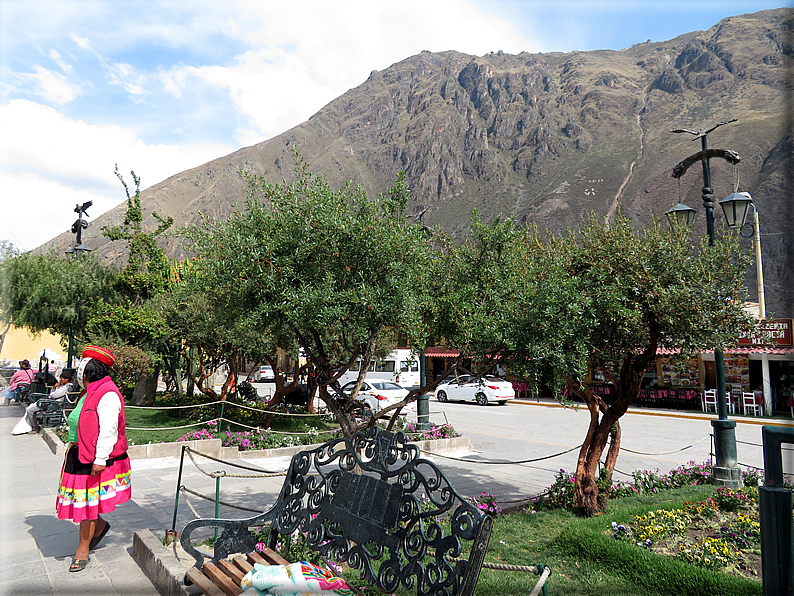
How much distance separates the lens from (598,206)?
276ft

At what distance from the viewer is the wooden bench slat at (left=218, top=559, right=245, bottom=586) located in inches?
140

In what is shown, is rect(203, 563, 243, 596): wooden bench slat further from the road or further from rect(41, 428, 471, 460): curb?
rect(41, 428, 471, 460): curb

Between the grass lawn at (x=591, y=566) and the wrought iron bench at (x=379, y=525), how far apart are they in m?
0.74

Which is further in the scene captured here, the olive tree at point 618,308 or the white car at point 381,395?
the white car at point 381,395

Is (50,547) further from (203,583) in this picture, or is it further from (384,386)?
(384,386)

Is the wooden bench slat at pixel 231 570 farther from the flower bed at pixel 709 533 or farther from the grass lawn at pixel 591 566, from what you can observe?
the flower bed at pixel 709 533

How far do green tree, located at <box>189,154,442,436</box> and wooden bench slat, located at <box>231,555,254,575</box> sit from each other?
1.95 m

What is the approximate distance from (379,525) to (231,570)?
113 cm

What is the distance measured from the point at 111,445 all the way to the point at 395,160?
154 m

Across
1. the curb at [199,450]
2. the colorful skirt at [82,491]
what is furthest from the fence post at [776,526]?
the curb at [199,450]

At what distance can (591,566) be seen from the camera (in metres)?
4.82

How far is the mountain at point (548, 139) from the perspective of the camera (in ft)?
269

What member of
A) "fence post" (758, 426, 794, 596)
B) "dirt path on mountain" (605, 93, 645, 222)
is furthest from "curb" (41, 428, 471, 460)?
"dirt path on mountain" (605, 93, 645, 222)

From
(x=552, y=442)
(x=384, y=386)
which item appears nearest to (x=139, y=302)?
(x=384, y=386)
